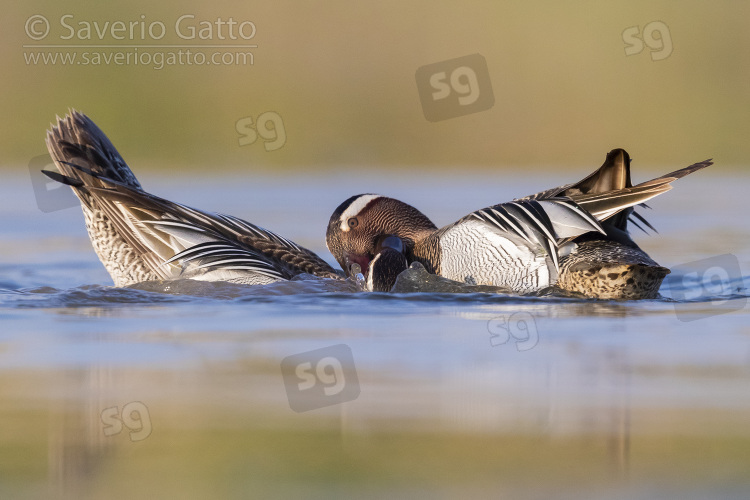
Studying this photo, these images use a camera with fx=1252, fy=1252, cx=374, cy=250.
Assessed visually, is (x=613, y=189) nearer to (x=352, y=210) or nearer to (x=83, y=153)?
(x=352, y=210)

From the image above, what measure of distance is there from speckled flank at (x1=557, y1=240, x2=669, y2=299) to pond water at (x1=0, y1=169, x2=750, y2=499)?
18cm

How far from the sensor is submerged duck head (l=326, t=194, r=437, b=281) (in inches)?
318

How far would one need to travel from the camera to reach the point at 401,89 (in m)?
17.1

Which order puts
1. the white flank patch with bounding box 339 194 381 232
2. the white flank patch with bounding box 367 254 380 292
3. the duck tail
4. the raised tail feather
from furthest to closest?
the white flank patch with bounding box 339 194 381 232 → the duck tail → the white flank patch with bounding box 367 254 380 292 → the raised tail feather

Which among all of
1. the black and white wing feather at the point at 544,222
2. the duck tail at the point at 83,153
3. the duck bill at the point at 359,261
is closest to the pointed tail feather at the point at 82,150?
the duck tail at the point at 83,153

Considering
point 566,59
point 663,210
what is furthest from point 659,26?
point 663,210

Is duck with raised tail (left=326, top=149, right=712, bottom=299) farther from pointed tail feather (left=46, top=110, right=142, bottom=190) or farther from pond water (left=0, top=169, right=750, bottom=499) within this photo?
pointed tail feather (left=46, top=110, right=142, bottom=190)

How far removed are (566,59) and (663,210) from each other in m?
5.94

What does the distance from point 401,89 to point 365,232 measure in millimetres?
9232

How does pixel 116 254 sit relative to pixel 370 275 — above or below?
above

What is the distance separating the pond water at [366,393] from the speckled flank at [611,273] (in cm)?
18

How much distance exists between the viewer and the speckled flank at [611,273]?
7.08 meters

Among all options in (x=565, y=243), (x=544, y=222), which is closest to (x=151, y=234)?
(x=544, y=222)

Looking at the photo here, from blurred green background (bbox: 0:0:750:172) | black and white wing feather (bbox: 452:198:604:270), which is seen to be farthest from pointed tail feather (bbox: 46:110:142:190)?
blurred green background (bbox: 0:0:750:172)
